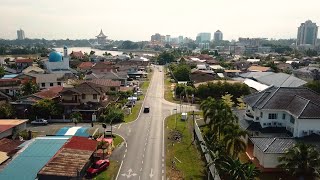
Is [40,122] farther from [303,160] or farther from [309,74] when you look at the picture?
[309,74]

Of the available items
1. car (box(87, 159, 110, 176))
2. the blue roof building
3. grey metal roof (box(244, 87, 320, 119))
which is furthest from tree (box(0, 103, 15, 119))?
grey metal roof (box(244, 87, 320, 119))

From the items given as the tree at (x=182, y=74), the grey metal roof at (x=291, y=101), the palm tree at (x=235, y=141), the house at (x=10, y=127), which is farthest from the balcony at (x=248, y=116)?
the tree at (x=182, y=74)

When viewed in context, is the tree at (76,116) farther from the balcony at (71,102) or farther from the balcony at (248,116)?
the balcony at (248,116)

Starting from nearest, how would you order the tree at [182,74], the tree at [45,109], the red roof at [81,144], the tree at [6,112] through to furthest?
the red roof at [81,144] → the tree at [6,112] → the tree at [45,109] → the tree at [182,74]

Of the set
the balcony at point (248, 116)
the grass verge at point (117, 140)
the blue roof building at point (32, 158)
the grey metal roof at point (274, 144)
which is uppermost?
the balcony at point (248, 116)

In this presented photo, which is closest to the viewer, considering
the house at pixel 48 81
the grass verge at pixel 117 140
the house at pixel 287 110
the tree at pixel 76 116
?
the house at pixel 287 110

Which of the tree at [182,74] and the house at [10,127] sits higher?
the tree at [182,74]

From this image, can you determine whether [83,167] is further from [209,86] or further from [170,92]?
[170,92]

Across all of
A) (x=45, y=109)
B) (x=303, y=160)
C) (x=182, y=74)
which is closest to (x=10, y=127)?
(x=45, y=109)
